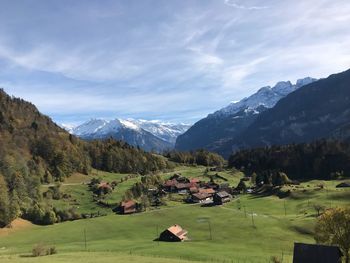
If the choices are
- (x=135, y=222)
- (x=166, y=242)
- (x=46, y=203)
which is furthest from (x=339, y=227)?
(x=46, y=203)

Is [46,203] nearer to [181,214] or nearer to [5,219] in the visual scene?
[5,219]

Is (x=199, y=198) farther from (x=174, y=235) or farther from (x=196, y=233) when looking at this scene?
(x=174, y=235)

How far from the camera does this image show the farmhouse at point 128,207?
578 feet

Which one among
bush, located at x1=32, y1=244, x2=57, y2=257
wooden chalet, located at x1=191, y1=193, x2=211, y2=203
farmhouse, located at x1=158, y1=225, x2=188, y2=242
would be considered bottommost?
farmhouse, located at x1=158, y1=225, x2=188, y2=242

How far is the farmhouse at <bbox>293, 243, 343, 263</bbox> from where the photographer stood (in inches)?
2648

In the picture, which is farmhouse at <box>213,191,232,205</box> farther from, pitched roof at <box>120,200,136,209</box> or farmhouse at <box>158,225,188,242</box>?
farmhouse at <box>158,225,188,242</box>

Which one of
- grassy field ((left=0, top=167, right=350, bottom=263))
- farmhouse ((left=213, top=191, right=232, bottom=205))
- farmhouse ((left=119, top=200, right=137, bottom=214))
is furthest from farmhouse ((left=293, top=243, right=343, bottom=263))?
farmhouse ((left=119, top=200, right=137, bottom=214))

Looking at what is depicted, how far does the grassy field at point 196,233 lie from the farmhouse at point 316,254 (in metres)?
23.0

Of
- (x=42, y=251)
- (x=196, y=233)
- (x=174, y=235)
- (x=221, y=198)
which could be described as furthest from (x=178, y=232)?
(x=221, y=198)

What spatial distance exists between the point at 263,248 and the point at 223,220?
36.4 meters

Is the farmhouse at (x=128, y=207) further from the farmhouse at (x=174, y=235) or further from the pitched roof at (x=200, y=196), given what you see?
the farmhouse at (x=174, y=235)

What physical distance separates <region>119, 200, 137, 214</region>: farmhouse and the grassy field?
15.2 ft

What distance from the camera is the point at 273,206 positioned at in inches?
6698

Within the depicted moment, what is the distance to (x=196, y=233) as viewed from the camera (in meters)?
130
